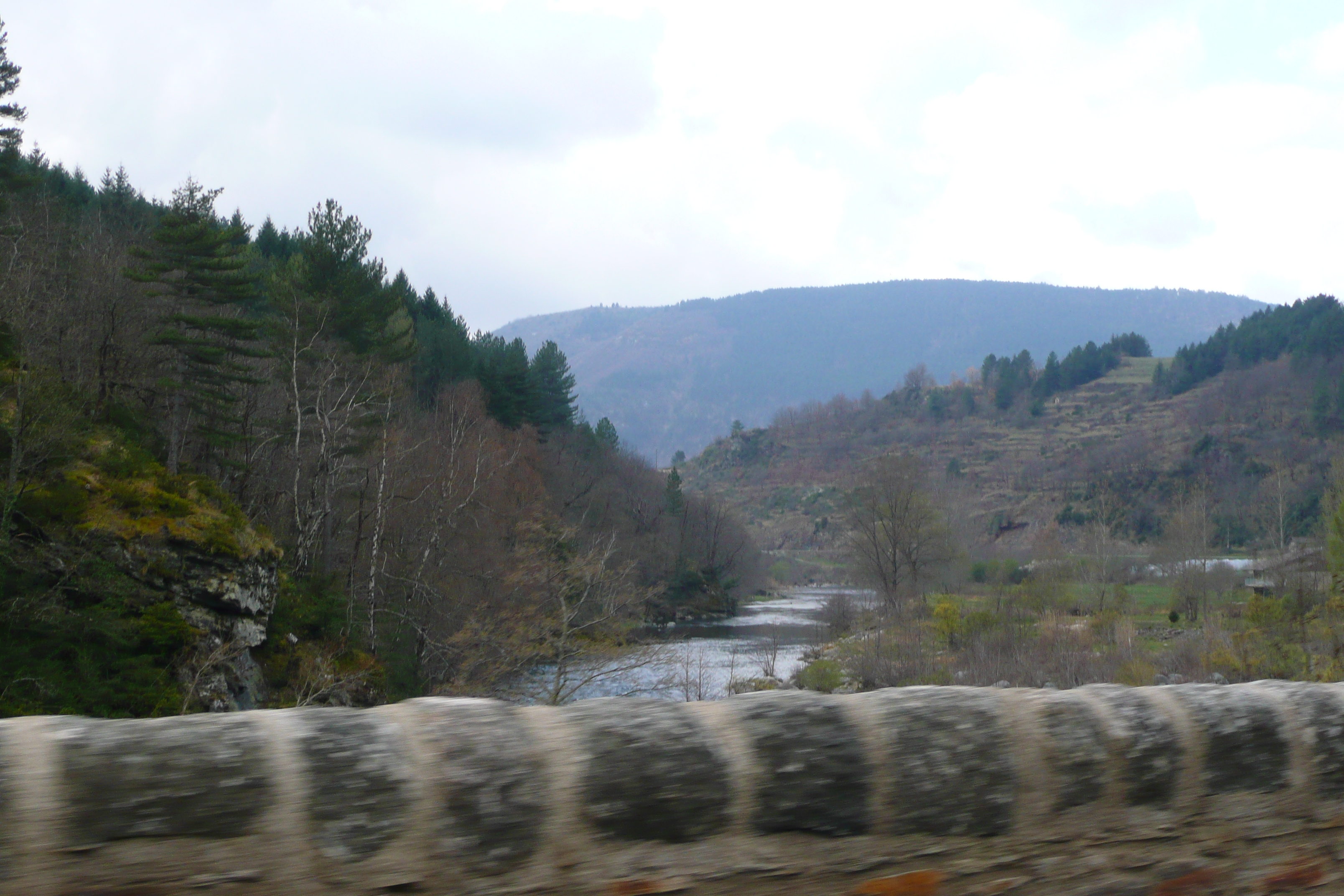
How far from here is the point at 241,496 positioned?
34094 mm

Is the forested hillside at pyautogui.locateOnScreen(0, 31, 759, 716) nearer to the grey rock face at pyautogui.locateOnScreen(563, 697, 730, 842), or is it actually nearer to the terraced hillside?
the grey rock face at pyautogui.locateOnScreen(563, 697, 730, 842)

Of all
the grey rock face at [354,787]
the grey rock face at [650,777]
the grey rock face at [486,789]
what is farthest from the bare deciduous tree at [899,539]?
the grey rock face at [354,787]

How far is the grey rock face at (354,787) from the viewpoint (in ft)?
6.35

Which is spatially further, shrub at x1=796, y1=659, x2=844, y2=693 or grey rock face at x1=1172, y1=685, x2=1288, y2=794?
shrub at x1=796, y1=659, x2=844, y2=693

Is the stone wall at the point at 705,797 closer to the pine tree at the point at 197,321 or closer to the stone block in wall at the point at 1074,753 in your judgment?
the stone block in wall at the point at 1074,753

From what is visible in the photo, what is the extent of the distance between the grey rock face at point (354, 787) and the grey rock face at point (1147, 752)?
1.82 m

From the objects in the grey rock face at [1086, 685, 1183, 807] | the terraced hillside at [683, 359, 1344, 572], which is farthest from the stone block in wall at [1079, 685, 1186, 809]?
the terraced hillside at [683, 359, 1344, 572]

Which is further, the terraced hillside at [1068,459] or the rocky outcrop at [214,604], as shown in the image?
the terraced hillside at [1068,459]

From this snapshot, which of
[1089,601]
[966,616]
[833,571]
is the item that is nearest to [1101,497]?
[833,571]

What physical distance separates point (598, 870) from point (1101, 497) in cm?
11576

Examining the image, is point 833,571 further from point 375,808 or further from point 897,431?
point 375,808

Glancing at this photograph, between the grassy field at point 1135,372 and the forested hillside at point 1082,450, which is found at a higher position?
the grassy field at point 1135,372

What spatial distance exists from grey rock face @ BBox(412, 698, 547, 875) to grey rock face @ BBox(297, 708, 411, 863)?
78 millimetres

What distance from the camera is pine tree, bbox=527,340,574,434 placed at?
61.1 meters
